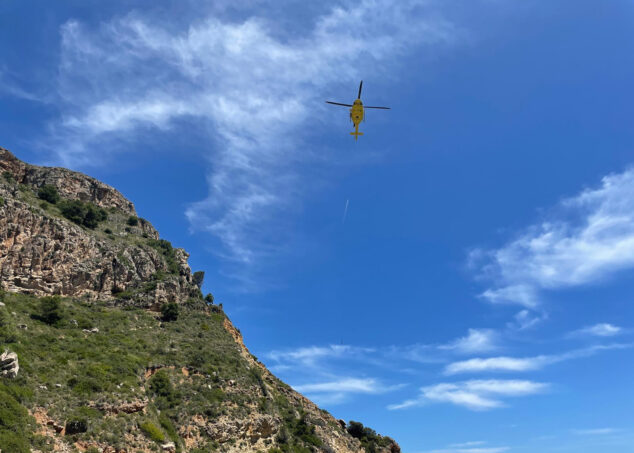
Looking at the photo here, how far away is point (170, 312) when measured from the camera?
6569cm

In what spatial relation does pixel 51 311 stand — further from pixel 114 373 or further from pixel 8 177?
pixel 8 177

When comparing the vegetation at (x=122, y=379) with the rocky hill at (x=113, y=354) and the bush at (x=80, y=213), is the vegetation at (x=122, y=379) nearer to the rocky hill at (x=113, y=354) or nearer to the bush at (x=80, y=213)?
the rocky hill at (x=113, y=354)

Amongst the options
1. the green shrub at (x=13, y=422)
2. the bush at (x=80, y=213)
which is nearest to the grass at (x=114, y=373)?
the green shrub at (x=13, y=422)

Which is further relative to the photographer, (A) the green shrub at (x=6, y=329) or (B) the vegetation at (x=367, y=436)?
(B) the vegetation at (x=367, y=436)

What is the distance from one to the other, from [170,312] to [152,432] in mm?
29401

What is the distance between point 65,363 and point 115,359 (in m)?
5.35

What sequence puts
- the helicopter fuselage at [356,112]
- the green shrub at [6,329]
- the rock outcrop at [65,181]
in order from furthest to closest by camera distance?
the rock outcrop at [65,181]
the green shrub at [6,329]
the helicopter fuselage at [356,112]

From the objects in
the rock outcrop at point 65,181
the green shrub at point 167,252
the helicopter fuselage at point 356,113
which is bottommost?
the helicopter fuselage at point 356,113

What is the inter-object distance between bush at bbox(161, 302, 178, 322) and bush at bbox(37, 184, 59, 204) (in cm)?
3485

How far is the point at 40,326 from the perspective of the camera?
47.8 m

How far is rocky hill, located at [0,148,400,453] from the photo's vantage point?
115 feet

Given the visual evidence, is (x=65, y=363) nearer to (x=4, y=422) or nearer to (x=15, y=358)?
(x=15, y=358)

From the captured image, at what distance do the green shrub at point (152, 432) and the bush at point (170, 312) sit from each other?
28.2 metres

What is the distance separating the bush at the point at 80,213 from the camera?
3054 inches
